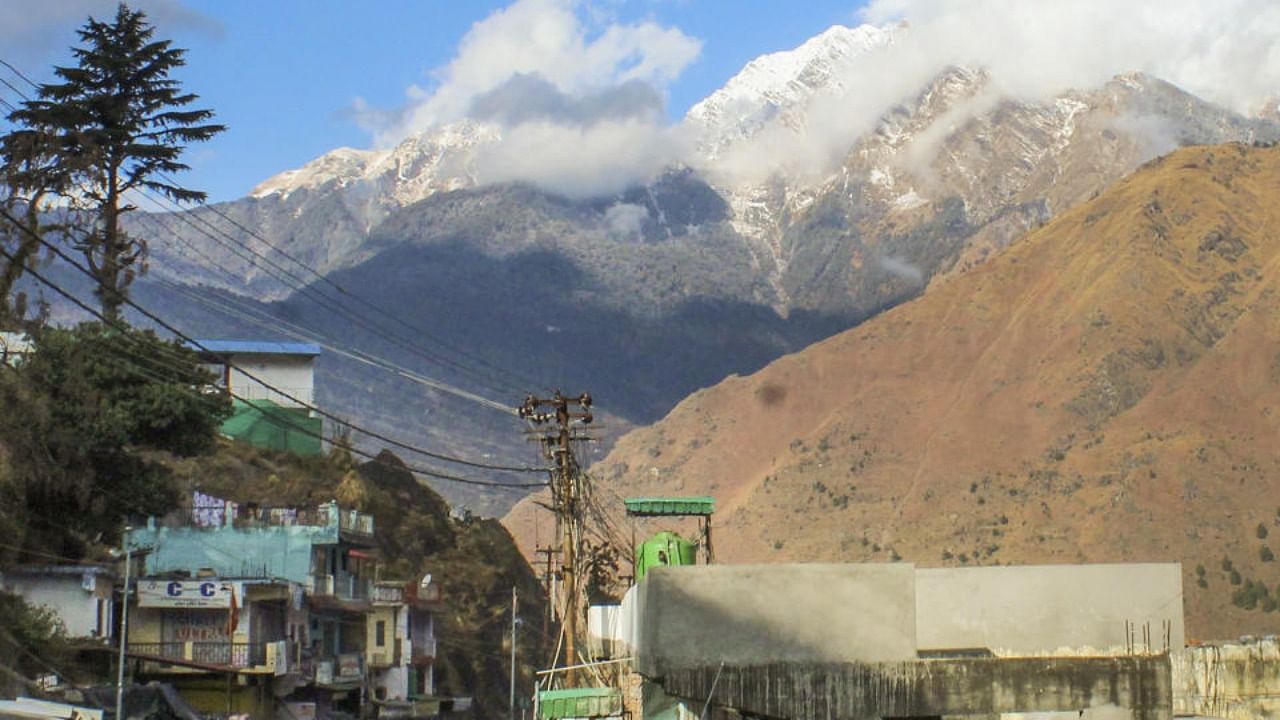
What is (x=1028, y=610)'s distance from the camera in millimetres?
29047

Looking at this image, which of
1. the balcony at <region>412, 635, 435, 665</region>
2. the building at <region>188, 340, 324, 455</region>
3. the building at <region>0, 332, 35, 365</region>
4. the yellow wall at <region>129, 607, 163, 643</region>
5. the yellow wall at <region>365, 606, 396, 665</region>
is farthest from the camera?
the building at <region>188, 340, 324, 455</region>

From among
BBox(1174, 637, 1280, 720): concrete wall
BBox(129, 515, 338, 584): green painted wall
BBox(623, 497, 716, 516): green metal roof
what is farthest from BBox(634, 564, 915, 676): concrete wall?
BBox(129, 515, 338, 584): green painted wall

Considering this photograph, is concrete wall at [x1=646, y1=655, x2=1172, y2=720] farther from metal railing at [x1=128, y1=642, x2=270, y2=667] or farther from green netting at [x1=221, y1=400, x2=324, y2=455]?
green netting at [x1=221, y1=400, x2=324, y2=455]

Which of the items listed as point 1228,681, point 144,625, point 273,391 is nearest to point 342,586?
point 144,625

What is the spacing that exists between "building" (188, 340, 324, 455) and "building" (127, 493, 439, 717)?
12.1 metres

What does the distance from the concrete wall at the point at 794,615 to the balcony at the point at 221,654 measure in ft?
117

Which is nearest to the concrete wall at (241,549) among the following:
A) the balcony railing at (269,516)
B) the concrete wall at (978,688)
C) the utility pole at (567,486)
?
the balcony railing at (269,516)

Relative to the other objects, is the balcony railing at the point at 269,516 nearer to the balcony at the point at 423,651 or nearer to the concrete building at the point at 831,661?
the balcony at the point at 423,651

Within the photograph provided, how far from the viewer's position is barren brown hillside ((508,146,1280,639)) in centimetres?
14700

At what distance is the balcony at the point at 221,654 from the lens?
187ft

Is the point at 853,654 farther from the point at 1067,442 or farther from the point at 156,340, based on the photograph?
the point at 1067,442

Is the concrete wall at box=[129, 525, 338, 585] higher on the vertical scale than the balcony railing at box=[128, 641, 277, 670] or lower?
higher

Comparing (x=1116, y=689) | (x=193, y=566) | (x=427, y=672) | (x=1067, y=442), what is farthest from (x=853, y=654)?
Result: (x=1067, y=442)

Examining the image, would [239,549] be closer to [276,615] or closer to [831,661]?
[276,615]
